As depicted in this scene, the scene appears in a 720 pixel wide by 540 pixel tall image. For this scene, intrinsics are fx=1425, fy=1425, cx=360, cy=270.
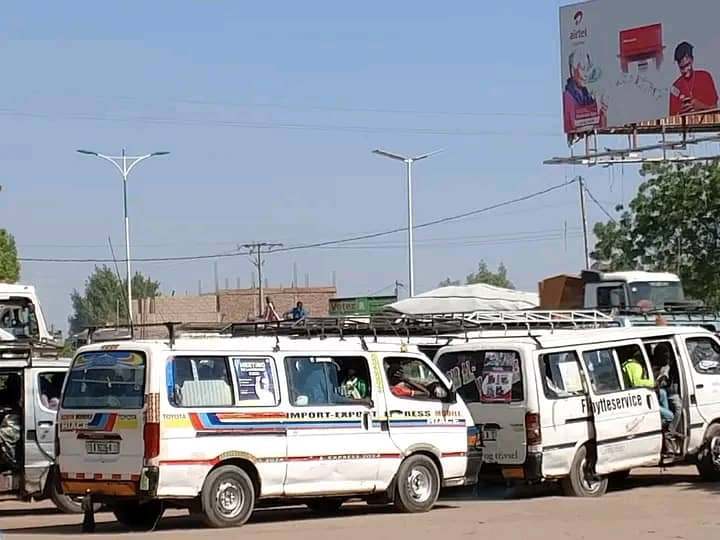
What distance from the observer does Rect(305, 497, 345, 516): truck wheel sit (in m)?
16.3

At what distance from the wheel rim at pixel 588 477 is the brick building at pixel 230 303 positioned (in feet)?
203

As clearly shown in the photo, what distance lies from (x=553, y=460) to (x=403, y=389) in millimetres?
2018

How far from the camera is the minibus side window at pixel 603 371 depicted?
17.2 metres

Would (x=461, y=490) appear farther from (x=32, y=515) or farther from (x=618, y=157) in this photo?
(x=618, y=157)

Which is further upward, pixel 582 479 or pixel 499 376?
pixel 499 376

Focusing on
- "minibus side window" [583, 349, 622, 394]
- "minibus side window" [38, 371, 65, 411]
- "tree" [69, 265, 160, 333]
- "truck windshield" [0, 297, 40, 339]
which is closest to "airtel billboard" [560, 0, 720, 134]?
"truck windshield" [0, 297, 40, 339]

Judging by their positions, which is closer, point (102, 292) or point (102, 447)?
point (102, 447)

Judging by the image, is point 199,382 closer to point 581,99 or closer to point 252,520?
point 252,520

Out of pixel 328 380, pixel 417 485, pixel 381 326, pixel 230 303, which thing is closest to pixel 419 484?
pixel 417 485

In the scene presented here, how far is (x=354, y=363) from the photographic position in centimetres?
1569

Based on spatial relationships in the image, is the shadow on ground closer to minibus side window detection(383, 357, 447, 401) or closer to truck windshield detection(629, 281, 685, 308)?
minibus side window detection(383, 357, 447, 401)

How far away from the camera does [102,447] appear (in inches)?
553

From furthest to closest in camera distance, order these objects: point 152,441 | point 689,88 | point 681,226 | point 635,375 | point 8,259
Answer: point 681,226 → point 8,259 → point 689,88 → point 635,375 → point 152,441

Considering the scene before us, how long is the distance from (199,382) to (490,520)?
3400 millimetres
